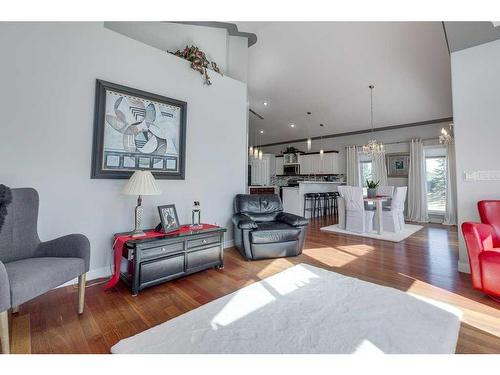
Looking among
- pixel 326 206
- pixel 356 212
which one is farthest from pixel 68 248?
pixel 326 206

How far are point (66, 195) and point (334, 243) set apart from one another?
3.83 metres

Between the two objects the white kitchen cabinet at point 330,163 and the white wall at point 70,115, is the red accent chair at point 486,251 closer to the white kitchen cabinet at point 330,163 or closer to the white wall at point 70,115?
the white wall at point 70,115

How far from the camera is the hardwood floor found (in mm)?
1476

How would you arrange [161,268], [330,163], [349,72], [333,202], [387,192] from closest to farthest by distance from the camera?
[161,268], [349,72], [387,192], [333,202], [330,163]

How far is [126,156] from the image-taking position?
2.63 m

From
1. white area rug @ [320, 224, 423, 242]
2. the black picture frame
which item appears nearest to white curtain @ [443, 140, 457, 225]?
white area rug @ [320, 224, 423, 242]

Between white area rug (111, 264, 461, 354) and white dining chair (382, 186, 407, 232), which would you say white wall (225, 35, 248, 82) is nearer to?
white area rug (111, 264, 461, 354)

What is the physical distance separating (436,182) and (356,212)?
11.4 feet

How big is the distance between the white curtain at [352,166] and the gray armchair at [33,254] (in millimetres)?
7667

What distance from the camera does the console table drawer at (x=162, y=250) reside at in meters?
2.15

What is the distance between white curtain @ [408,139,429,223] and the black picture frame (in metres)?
6.59

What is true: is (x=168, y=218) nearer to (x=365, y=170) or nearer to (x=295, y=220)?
(x=295, y=220)

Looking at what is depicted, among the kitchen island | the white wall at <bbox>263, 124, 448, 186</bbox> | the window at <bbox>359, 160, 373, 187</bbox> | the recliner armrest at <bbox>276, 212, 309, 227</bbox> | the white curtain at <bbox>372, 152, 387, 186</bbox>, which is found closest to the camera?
the recliner armrest at <bbox>276, 212, 309, 227</bbox>
